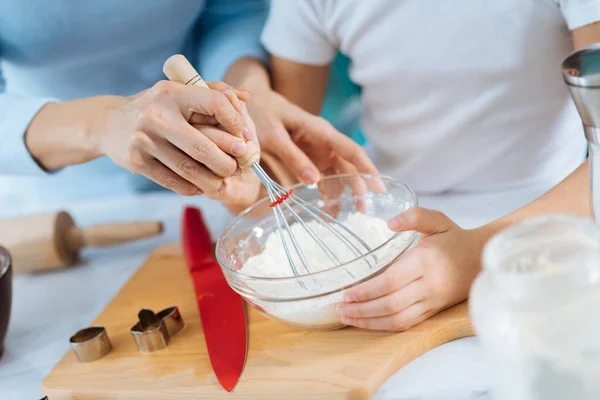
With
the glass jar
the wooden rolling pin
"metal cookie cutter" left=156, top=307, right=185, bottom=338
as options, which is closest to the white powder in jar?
"metal cookie cutter" left=156, top=307, right=185, bottom=338

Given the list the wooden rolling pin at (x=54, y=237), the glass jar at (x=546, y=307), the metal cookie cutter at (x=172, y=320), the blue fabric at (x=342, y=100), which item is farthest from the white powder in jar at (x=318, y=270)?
the blue fabric at (x=342, y=100)

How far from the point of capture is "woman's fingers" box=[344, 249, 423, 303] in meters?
0.67

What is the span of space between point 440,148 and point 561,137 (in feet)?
0.59

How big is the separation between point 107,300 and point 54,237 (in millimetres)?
163

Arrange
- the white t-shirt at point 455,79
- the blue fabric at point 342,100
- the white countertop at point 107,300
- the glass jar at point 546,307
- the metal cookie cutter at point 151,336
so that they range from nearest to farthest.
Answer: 1. the glass jar at point 546,307
2. the white countertop at point 107,300
3. the metal cookie cutter at point 151,336
4. the white t-shirt at point 455,79
5. the blue fabric at point 342,100

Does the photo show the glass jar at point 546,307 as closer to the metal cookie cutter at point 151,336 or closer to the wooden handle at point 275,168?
the metal cookie cutter at point 151,336

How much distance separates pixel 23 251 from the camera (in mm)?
1061

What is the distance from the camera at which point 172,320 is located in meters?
0.81

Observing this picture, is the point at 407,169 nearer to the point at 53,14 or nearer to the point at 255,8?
the point at 255,8

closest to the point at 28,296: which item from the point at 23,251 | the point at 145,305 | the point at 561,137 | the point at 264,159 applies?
the point at 23,251

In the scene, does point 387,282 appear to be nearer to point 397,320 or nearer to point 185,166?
point 397,320

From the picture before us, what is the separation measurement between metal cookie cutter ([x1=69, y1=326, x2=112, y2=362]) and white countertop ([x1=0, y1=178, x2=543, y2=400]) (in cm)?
7

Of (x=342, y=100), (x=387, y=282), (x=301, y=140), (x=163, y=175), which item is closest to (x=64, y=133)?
(x=163, y=175)

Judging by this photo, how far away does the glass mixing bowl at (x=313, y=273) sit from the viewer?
26.8 inches
